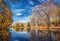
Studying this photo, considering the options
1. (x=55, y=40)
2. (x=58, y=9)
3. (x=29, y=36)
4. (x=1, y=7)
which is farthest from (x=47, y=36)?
(x=1, y=7)

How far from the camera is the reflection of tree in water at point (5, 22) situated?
2404 millimetres

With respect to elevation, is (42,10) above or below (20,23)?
above

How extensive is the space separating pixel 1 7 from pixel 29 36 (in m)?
0.64

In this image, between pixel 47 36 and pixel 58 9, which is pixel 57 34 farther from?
pixel 58 9

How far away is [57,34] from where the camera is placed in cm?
230

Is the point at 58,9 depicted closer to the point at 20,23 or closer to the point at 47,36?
the point at 47,36

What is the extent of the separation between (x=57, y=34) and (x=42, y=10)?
0.43m

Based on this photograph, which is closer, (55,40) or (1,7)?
(55,40)

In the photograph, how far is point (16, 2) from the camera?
241 cm

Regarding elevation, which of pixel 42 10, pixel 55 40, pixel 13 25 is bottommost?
pixel 55 40

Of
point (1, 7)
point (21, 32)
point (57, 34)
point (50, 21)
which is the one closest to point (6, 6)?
point (1, 7)

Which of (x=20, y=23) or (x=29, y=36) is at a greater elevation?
(x=20, y=23)

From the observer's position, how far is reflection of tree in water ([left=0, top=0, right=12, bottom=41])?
2.40 meters

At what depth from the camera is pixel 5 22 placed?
2426 millimetres
